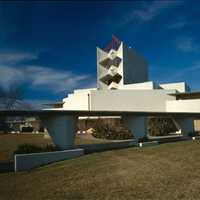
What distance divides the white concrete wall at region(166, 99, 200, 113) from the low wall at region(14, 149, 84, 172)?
29.1m

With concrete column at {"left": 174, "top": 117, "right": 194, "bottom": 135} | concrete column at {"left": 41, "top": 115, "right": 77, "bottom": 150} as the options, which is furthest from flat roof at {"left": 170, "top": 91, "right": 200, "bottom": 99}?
concrete column at {"left": 41, "top": 115, "right": 77, "bottom": 150}

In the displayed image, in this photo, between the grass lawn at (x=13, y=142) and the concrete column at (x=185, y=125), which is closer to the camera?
the grass lawn at (x=13, y=142)

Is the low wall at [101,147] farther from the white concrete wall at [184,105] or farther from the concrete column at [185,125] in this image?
the white concrete wall at [184,105]

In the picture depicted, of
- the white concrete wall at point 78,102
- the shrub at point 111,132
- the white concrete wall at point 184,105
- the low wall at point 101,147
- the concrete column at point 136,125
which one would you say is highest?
the white concrete wall at point 78,102

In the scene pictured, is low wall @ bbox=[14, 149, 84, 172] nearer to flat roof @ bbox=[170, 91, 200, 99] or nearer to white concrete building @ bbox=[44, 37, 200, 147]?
white concrete building @ bbox=[44, 37, 200, 147]

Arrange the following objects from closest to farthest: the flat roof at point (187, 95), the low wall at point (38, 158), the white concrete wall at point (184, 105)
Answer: the low wall at point (38, 158), the white concrete wall at point (184, 105), the flat roof at point (187, 95)

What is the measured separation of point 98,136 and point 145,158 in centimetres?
2495

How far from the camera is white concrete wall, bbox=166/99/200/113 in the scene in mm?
41266

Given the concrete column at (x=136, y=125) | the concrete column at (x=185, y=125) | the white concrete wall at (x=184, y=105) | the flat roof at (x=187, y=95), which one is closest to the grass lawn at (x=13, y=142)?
the concrete column at (x=136, y=125)

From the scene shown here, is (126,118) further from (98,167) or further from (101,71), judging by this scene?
(101,71)

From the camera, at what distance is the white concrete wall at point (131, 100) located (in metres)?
46.4

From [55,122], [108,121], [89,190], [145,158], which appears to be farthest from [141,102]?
[89,190]

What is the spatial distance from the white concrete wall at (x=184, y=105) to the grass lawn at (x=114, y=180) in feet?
94.9

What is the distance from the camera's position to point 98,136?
38.7m
